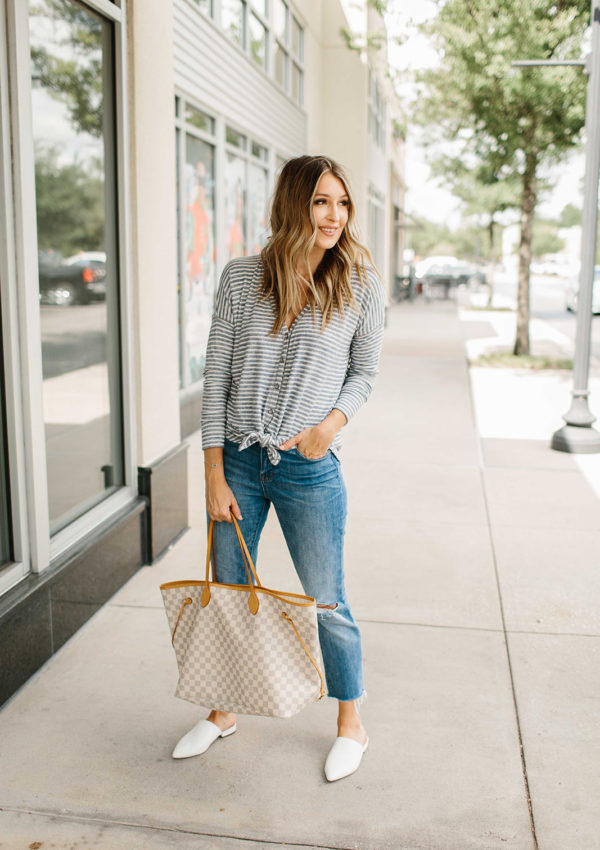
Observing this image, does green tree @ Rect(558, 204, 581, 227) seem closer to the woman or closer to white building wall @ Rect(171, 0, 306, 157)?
white building wall @ Rect(171, 0, 306, 157)

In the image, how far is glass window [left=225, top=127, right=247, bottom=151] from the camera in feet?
33.9

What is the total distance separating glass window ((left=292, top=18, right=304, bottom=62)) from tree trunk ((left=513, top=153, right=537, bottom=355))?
4.26m

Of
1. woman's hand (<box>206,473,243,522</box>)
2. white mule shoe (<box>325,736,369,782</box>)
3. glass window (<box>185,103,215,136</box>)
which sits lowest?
white mule shoe (<box>325,736,369,782</box>)

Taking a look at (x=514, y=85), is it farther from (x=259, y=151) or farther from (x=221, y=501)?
(x=221, y=501)

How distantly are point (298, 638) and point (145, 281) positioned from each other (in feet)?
9.00

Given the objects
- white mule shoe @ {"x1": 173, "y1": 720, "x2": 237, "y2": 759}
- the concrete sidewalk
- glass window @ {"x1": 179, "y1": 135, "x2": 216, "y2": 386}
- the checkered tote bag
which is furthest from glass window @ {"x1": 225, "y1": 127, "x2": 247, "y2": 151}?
the checkered tote bag

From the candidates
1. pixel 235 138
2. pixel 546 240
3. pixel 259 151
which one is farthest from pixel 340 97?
pixel 546 240

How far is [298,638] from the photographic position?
9.01 feet

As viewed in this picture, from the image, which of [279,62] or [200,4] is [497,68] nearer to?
[279,62]

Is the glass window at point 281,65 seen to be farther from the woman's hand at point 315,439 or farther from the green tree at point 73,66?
the woman's hand at point 315,439

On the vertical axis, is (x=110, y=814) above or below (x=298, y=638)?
below

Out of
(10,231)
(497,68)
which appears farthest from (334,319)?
(497,68)

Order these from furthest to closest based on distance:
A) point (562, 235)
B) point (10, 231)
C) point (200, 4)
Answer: point (562, 235), point (200, 4), point (10, 231)

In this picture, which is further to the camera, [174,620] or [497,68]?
[497,68]
